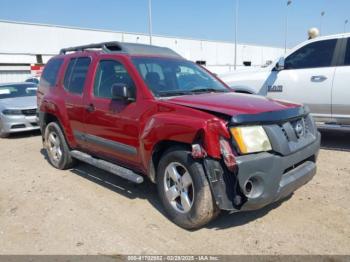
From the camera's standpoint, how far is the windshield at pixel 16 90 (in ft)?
33.6

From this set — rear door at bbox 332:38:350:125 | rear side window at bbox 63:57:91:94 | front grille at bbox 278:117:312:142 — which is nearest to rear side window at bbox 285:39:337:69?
rear door at bbox 332:38:350:125

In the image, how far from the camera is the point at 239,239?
3.33 metres

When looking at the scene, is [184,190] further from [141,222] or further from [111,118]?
[111,118]

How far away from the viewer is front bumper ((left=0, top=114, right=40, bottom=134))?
357 inches

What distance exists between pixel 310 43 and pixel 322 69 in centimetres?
59

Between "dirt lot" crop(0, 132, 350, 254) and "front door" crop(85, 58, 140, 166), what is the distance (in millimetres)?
574

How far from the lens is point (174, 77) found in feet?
14.7

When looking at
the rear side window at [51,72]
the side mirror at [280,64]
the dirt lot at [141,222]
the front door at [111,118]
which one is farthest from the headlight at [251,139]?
the rear side window at [51,72]

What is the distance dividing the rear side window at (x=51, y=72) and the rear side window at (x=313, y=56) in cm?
429

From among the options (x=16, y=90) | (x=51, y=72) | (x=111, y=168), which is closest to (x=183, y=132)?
(x=111, y=168)

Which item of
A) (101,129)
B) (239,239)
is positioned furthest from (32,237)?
(239,239)

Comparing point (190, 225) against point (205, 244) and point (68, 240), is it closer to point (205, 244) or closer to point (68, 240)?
point (205, 244)

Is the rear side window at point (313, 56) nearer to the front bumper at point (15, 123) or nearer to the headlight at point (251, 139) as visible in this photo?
the headlight at point (251, 139)

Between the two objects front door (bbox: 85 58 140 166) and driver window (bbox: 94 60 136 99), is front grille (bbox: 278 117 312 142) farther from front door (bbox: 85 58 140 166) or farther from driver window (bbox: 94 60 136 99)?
driver window (bbox: 94 60 136 99)
